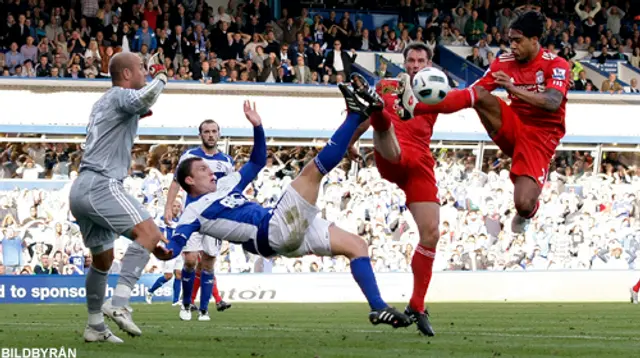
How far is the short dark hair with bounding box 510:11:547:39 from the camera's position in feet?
35.8

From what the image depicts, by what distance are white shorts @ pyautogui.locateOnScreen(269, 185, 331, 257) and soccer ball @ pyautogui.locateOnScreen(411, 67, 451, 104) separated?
1627 millimetres

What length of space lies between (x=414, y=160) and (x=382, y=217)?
1679 centimetres

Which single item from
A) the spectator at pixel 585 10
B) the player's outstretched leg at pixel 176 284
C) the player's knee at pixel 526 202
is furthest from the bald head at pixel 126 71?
the spectator at pixel 585 10

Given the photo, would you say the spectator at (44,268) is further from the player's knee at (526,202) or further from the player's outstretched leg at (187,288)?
the player's knee at (526,202)

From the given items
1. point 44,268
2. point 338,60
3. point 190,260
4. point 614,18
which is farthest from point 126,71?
point 614,18

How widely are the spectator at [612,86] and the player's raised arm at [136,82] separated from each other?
27007 mm

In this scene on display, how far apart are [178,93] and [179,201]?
204 inches

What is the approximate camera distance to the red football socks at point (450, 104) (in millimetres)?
10250

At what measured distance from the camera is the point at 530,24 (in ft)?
35.8

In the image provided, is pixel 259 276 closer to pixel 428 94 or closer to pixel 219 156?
pixel 219 156

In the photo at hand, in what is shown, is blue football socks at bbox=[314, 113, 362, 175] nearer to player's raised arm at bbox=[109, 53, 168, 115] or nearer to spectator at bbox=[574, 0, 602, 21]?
player's raised arm at bbox=[109, 53, 168, 115]

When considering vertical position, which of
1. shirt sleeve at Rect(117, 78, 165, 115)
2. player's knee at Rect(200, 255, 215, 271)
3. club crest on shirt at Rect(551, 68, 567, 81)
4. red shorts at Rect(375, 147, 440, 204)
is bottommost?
player's knee at Rect(200, 255, 215, 271)

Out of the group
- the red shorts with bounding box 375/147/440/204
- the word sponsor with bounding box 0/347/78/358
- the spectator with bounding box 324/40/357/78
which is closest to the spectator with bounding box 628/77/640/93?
the spectator with bounding box 324/40/357/78

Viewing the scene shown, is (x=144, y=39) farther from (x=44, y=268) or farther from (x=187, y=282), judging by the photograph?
(x=187, y=282)
